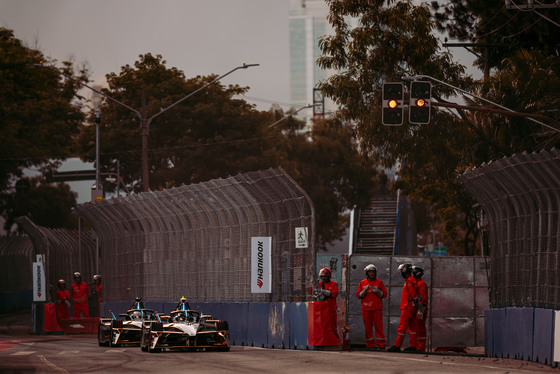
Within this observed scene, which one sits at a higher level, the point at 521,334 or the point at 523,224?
the point at 523,224

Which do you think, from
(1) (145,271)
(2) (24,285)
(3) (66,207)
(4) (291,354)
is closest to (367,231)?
(3) (66,207)

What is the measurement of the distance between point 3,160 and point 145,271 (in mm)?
32212

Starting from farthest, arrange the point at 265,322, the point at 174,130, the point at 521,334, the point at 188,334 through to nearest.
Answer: the point at 174,130
the point at 265,322
the point at 188,334
the point at 521,334

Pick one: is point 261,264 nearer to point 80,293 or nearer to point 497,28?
point 80,293

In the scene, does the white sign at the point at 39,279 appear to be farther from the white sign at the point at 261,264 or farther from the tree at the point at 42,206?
the tree at the point at 42,206

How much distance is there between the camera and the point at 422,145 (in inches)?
1576

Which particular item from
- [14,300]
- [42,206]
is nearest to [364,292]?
[14,300]

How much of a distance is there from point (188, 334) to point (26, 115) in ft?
141

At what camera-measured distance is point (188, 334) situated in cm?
2073

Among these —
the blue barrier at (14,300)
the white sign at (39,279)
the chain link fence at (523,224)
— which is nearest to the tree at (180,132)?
the blue barrier at (14,300)

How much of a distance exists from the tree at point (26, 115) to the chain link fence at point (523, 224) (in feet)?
135

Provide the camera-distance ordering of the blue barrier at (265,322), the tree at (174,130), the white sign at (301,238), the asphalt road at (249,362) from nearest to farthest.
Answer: the asphalt road at (249,362)
the white sign at (301,238)
the blue barrier at (265,322)
the tree at (174,130)

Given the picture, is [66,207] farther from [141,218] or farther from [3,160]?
[141,218]

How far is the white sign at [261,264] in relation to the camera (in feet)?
76.2
